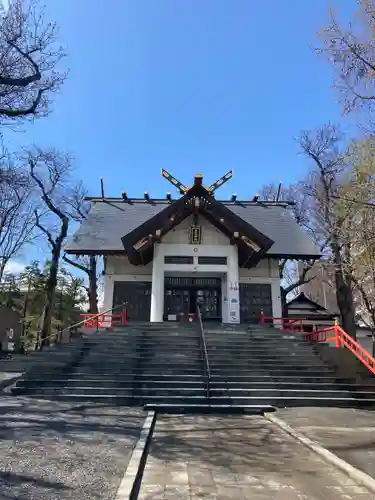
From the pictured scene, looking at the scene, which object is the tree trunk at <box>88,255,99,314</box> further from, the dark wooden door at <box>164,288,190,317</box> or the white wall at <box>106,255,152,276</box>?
the dark wooden door at <box>164,288,190,317</box>

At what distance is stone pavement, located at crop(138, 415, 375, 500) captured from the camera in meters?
4.12

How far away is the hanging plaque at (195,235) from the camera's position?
60.3 ft

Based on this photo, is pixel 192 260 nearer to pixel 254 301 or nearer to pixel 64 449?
pixel 254 301

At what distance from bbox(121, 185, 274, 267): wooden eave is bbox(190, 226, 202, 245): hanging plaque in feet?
2.47

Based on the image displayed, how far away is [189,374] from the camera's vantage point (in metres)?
11.0

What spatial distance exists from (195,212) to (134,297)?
5356 millimetres

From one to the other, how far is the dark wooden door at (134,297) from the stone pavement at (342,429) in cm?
1049

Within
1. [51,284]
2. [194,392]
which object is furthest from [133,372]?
[51,284]

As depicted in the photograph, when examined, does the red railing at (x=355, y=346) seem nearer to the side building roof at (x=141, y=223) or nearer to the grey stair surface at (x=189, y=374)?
the grey stair surface at (x=189, y=374)

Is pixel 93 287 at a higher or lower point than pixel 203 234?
lower

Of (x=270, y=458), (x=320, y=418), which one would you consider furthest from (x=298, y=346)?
(x=270, y=458)

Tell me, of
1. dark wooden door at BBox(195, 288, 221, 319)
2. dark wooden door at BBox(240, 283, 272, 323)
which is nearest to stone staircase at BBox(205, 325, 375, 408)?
dark wooden door at BBox(240, 283, 272, 323)

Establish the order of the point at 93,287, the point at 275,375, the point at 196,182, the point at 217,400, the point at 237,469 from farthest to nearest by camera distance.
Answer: the point at 93,287
the point at 196,182
the point at 275,375
the point at 217,400
the point at 237,469

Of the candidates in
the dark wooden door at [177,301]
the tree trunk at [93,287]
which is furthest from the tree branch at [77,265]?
the dark wooden door at [177,301]
